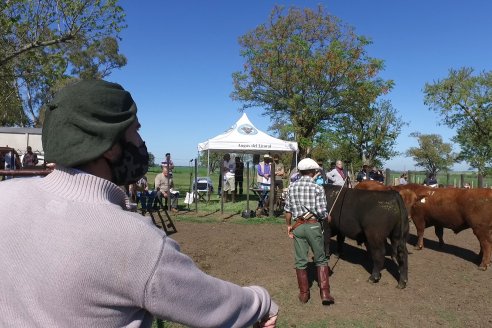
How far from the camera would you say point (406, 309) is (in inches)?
204

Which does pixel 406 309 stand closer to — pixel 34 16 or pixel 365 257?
pixel 365 257

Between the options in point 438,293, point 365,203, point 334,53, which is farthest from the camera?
point 334,53

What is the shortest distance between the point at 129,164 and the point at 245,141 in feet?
43.0

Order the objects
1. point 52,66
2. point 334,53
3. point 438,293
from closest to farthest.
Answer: point 438,293
point 52,66
point 334,53

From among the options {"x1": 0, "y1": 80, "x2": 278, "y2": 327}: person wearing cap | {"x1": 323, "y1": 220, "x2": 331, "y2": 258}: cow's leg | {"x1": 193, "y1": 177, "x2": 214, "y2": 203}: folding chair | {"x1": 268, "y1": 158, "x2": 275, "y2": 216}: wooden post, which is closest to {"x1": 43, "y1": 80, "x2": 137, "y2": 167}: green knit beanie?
{"x1": 0, "y1": 80, "x2": 278, "y2": 327}: person wearing cap

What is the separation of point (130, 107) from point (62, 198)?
311 mm

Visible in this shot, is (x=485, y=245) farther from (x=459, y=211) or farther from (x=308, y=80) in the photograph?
(x=308, y=80)

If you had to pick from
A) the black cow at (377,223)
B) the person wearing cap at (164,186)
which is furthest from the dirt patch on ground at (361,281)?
the person wearing cap at (164,186)

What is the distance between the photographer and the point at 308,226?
5.29 meters

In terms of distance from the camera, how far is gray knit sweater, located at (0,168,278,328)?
96 cm

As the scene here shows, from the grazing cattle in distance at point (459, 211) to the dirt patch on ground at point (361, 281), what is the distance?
519 mm

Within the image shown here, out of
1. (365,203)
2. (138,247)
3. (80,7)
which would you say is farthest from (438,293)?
(80,7)

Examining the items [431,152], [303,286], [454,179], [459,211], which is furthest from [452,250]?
[431,152]

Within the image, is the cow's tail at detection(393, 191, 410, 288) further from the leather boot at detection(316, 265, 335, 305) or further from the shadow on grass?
the shadow on grass
